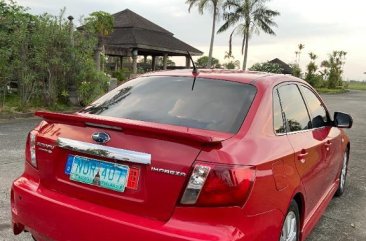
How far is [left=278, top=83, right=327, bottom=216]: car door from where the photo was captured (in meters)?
3.38

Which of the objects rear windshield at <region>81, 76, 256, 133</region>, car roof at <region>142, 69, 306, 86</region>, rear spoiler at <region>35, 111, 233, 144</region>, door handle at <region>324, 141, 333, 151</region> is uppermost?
car roof at <region>142, 69, 306, 86</region>

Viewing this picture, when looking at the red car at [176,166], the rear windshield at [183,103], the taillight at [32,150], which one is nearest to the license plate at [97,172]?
the red car at [176,166]

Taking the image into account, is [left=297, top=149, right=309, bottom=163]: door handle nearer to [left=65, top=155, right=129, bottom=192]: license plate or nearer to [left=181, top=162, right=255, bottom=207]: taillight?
[left=181, top=162, right=255, bottom=207]: taillight

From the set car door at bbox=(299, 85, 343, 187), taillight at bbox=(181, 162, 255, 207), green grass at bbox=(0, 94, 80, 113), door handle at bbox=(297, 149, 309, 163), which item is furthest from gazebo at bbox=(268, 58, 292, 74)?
taillight at bbox=(181, 162, 255, 207)

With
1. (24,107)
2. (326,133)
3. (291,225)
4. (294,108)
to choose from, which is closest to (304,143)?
(294,108)

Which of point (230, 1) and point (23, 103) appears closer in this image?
point (23, 103)

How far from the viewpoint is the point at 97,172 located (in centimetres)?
267

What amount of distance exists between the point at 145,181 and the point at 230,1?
4750 cm

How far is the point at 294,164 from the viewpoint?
3164 millimetres

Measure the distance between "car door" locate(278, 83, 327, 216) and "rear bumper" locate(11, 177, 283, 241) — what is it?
0.69 meters

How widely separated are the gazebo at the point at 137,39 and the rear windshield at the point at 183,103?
74.3 ft

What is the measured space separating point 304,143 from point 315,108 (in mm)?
1061

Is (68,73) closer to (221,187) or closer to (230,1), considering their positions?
(221,187)

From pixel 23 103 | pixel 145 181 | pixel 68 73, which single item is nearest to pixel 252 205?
pixel 145 181
